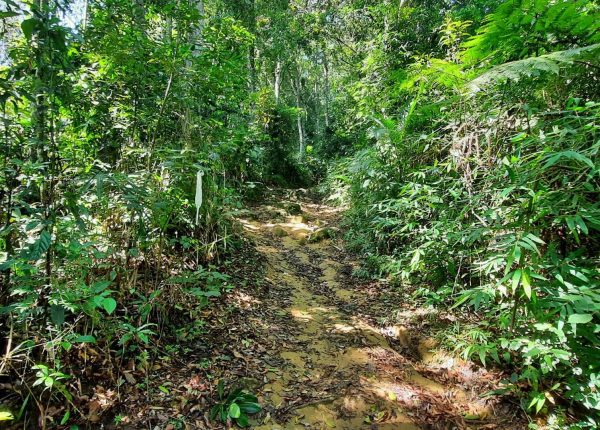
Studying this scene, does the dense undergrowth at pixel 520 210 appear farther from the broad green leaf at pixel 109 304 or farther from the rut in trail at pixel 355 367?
the broad green leaf at pixel 109 304

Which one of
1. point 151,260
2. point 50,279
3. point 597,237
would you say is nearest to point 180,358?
point 151,260

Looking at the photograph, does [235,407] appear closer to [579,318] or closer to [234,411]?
[234,411]

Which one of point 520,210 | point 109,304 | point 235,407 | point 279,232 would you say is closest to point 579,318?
point 520,210

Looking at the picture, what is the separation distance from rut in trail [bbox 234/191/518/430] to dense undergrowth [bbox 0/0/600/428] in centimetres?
37

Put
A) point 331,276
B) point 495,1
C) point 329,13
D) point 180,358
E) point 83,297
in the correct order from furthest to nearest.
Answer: point 329,13 < point 495,1 < point 331,276 < point 180,358 < point 83,297

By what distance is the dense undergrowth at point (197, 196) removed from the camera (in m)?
2.08

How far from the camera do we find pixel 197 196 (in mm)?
3066

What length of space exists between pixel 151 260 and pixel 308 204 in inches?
327

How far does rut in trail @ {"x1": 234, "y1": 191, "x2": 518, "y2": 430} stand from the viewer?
264 cm

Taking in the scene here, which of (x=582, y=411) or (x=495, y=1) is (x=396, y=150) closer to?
(x=582, y=411)

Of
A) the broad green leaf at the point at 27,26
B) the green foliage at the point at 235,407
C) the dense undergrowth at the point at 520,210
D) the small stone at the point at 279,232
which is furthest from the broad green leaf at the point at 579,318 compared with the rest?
the small stone at the point at 279,232

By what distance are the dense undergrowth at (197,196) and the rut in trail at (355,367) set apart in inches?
14.7

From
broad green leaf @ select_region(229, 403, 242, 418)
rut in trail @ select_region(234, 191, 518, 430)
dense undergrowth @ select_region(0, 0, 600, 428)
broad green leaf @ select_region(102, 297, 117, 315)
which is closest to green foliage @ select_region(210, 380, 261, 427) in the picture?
broad green leaf @ select_region(229, 403, 242, 418)

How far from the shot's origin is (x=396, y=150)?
5.64 m
